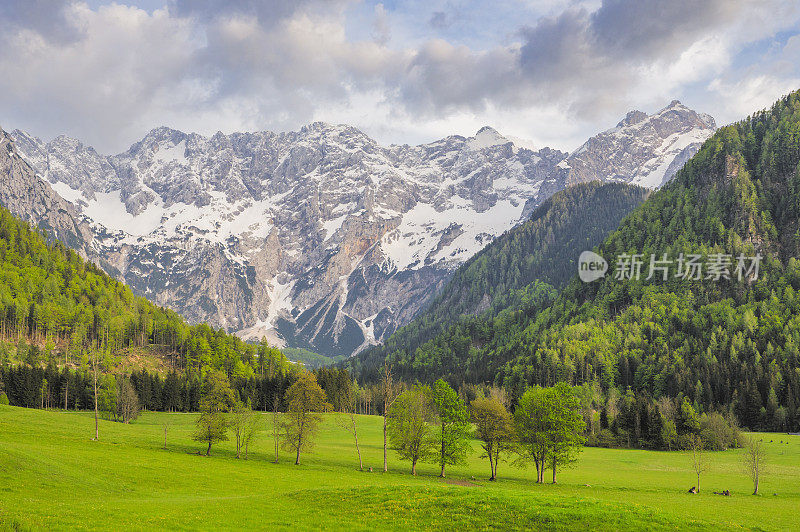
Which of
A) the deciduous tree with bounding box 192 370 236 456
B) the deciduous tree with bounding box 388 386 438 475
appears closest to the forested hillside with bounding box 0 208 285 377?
the deciduous tree with bounding box 192 370 236 456

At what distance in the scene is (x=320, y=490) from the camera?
41781mm

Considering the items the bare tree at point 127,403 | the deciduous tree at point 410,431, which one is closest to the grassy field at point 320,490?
the deciduous tree at point 410,431

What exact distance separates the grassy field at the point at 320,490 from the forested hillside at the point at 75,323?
68994 mm

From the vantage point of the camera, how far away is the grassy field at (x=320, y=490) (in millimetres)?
29875

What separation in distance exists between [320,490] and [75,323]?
153m

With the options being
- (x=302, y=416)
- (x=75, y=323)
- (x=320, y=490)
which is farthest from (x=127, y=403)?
(x=320, y=490)

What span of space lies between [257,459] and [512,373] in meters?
140

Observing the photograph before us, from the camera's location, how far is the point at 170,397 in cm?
13250

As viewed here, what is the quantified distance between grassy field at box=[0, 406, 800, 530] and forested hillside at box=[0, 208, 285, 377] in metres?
69.0

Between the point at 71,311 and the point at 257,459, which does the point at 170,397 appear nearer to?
the point at 71,311

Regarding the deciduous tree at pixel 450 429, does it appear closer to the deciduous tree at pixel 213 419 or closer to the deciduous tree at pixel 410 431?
the deciduous tree at pixel 410 431

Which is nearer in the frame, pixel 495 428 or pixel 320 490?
pixel 320 490

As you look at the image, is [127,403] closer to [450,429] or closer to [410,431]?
[410,431]

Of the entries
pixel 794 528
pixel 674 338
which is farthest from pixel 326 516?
pixel 674 338
